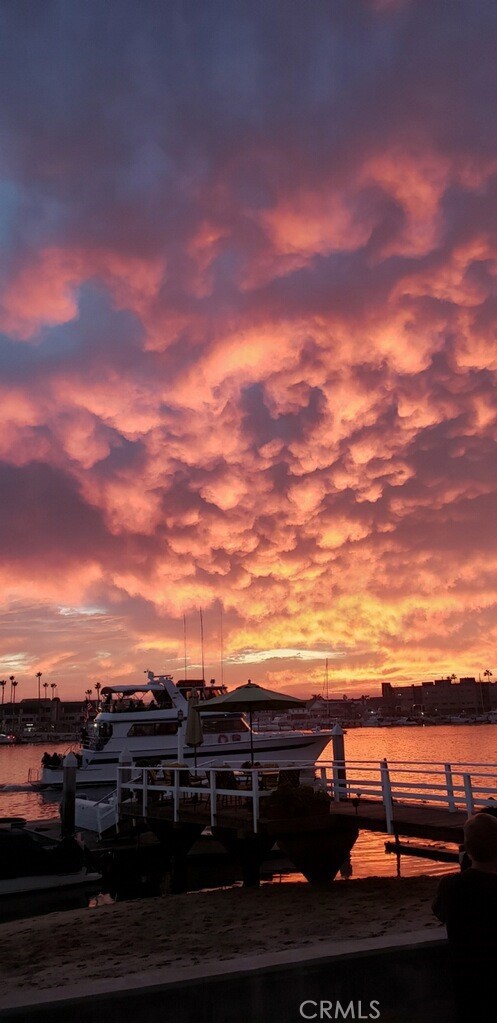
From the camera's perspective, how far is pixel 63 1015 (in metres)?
5.20

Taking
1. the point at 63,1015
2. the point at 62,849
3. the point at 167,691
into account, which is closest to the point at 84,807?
the point at 62,849

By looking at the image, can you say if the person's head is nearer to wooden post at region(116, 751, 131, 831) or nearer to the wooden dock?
the wooden dock

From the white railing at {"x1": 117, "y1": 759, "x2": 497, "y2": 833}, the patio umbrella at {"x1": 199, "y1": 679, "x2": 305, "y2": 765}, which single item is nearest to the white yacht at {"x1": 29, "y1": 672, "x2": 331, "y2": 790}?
the white railing at {"x1": 117, "y1": 759, "x2": 497, "y2": 833}

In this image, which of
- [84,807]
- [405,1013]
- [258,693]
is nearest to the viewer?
[405,1013]

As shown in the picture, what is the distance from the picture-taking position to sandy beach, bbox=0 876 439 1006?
9.80 meters

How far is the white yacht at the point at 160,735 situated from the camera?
4250 cm

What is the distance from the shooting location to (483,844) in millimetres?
4312

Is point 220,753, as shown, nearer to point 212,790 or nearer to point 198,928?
point 212,790

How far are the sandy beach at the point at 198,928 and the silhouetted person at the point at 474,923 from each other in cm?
497

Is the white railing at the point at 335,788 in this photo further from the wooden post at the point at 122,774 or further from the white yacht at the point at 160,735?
the white yacht at the point at 160,735

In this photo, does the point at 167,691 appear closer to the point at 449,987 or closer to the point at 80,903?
the point at 80,903

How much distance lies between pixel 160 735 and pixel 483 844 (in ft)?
139

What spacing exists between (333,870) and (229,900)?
242cm

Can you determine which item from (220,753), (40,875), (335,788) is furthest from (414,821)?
(220,753)
